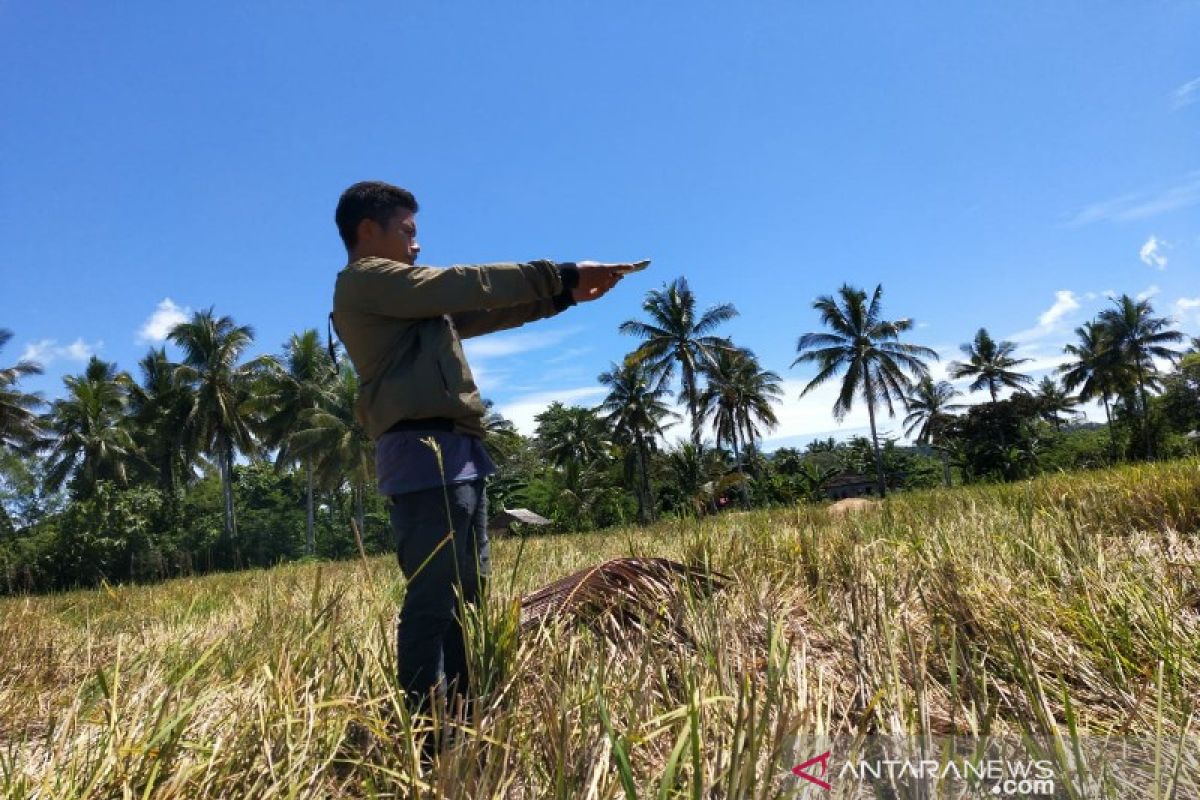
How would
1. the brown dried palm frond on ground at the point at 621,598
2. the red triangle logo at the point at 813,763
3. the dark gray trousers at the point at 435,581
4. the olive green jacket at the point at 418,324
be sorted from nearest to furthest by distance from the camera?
the red triangle logo at the point at 813,763 < the dark gray trousers at the point at 435,581 < the olive green jacket at the point at 418,324 < the brown dried palm frond on ground at the point at 621,598

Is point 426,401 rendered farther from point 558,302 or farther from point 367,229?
point 367,229

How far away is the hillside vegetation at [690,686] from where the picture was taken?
1.15 meters

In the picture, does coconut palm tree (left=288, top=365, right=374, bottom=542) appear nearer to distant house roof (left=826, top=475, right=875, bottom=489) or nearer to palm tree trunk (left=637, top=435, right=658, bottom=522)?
Result: palm tree trunk (left=637, top=435, right=658, bottom=522)

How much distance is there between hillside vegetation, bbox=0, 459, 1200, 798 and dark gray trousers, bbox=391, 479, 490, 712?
0.10 m

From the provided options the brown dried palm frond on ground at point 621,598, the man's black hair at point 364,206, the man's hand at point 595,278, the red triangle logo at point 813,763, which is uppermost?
the man's black hair at point 364,206

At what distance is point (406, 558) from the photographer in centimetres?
172

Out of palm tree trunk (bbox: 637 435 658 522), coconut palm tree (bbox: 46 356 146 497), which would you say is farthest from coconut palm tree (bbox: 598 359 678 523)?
coconut palm tree (bbox: 46 356 146 497)

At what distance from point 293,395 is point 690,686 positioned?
3899 centimetres

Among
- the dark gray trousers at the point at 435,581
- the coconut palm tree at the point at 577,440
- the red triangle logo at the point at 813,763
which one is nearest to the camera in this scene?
the red triangle logo at the point at 813,763

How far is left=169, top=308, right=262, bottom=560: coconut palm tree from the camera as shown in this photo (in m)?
34.4

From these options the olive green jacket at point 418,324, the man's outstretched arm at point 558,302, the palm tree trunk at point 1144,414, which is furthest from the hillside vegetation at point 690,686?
the palm tree trunk at point 1144,414

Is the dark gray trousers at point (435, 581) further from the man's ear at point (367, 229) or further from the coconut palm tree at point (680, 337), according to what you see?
the coconut palm tree at point (680, 337)

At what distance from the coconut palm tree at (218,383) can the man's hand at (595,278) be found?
124ft

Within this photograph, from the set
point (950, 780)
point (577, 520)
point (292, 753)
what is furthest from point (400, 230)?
point (577, 520)
